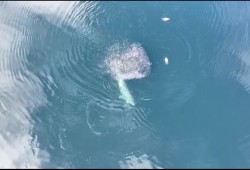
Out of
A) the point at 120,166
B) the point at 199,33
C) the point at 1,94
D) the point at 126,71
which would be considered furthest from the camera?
the point at 199,33

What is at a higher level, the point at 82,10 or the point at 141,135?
the point at 82,10

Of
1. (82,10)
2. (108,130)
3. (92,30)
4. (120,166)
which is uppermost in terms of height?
(82,10)

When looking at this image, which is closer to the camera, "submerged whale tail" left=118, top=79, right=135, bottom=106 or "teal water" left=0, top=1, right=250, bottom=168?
"teal water" left=0, top=1, right=250, bottom=168

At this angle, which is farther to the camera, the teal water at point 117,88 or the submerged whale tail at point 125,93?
the submerged whale tail at point 125,93

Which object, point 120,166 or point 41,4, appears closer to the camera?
point 120,166

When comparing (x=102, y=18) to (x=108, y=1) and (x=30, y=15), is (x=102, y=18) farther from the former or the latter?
(x=30, y=15)

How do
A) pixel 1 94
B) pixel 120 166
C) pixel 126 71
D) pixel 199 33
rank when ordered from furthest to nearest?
pixel 199 33, pixel 126 71, pixel 1 94, pixel 120 166

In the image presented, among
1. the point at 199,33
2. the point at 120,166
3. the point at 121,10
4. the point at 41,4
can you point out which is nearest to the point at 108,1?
the point at 121,10

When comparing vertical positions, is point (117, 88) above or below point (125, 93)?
above
